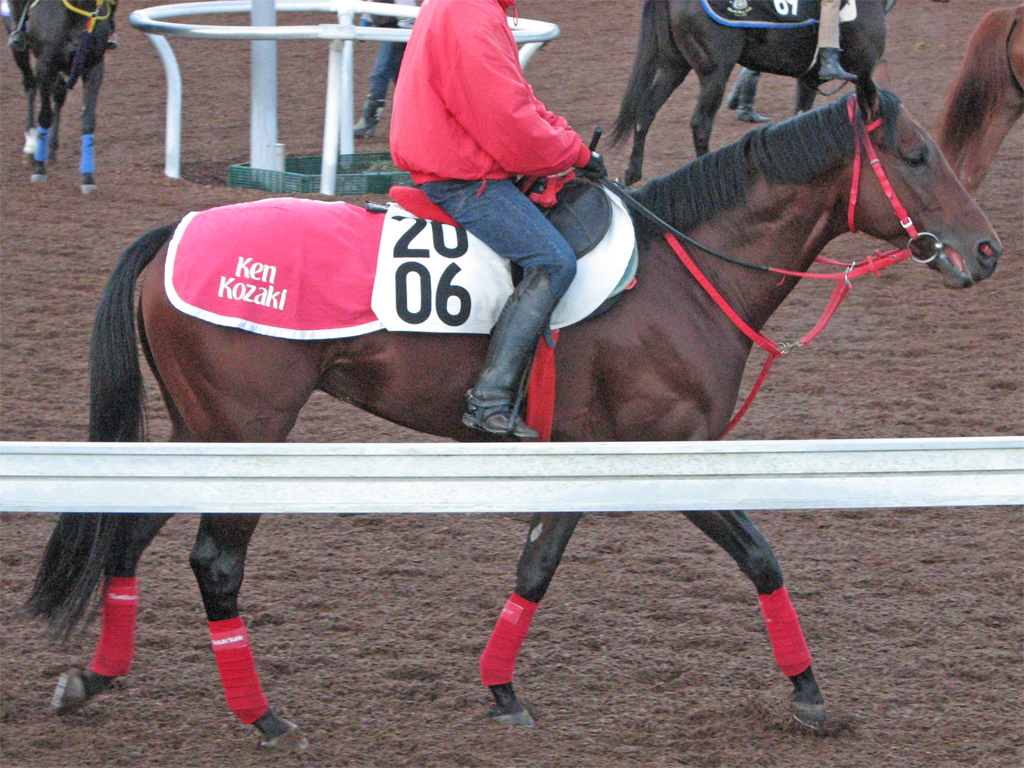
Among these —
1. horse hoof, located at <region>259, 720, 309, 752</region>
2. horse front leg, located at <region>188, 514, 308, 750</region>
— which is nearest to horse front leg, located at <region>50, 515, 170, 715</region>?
horse front leg, located at <region>188, 514, 308, 750</region>

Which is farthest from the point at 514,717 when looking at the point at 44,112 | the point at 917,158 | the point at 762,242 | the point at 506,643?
the point at 44,112

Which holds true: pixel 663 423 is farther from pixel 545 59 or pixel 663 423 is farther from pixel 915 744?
pixel 545 59

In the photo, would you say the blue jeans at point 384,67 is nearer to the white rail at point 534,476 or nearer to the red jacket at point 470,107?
the red jacket at point 470,107

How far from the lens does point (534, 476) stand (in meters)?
2.30

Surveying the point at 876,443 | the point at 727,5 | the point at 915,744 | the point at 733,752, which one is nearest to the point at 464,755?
the point at 733,752

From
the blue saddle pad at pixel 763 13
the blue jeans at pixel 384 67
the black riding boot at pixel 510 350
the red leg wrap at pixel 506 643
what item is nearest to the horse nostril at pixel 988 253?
the black riding boot at pixel 510 350

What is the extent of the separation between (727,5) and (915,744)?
5.85m

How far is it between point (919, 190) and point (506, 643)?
1.72 m

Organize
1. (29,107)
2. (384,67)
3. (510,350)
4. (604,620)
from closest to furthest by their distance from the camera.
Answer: (510,350) < (604,620) < (29,107) < (384,67)

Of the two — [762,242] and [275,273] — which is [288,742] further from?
[762,242]

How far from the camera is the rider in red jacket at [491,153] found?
3062mm

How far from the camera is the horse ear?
3.22 meters

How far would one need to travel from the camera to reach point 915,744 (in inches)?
126

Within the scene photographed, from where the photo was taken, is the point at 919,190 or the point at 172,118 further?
the point at 172,118
